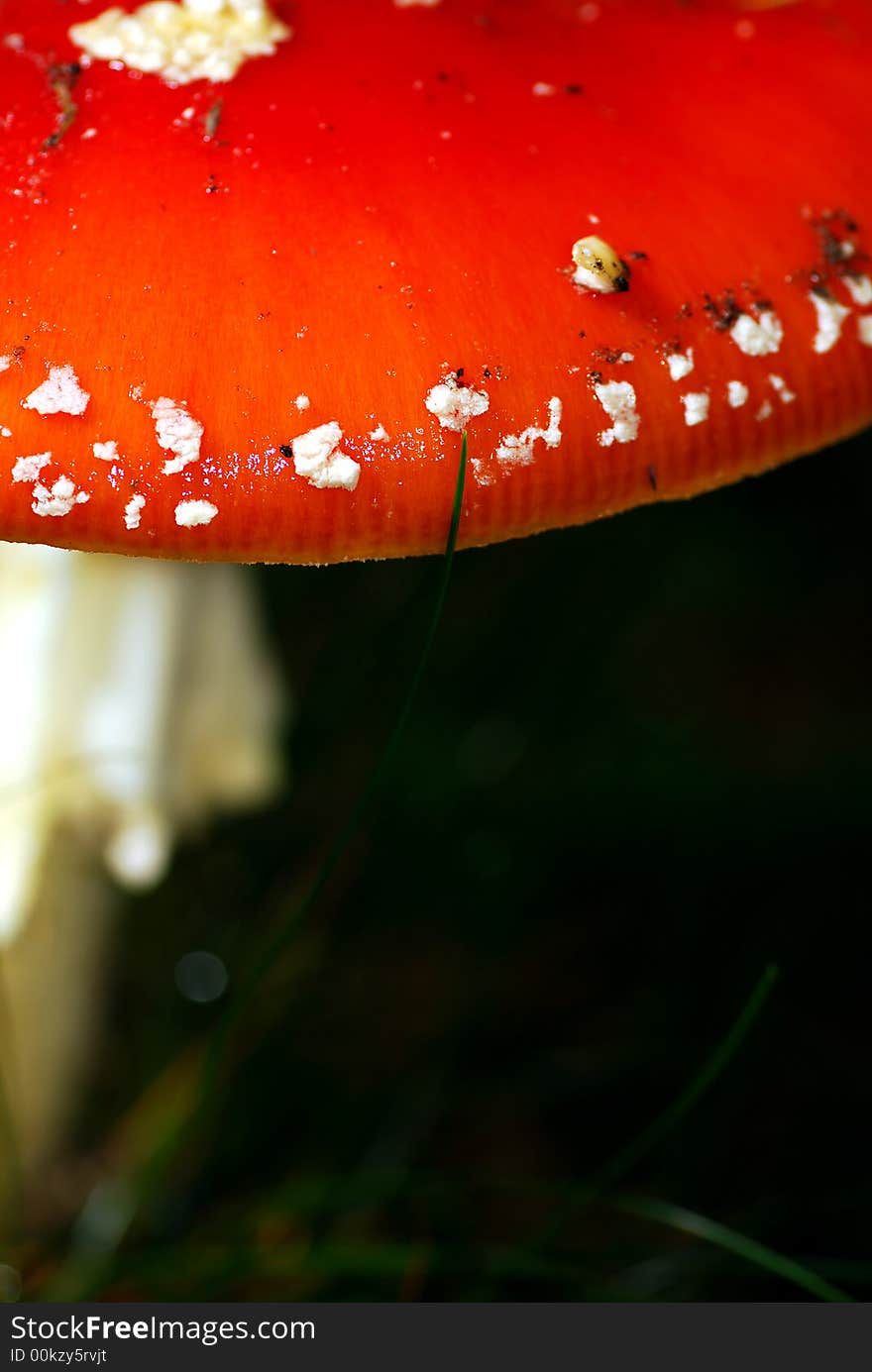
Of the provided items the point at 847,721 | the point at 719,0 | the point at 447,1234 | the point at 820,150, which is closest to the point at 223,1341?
the point at 447,1234

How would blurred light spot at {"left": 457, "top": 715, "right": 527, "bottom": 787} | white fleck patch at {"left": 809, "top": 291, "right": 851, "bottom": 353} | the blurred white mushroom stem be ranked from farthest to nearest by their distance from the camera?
blurred light spot at {"left": 457, "top": 715, "right": 527, "bottom": 787} → the blurred white mushroom stem → white fleck patch at {"left": 809, "top": 291, "right": 851, "bottom": 353}

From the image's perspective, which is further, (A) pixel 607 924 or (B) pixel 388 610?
(B) pixel 388 610

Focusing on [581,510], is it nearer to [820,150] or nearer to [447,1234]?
[820,150]

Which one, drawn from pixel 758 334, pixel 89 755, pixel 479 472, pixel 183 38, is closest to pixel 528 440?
pixel 479 472

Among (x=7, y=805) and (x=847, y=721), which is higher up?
(x=7, y=805)

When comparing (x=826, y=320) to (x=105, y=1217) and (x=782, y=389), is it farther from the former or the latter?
(x=105, y=1217)

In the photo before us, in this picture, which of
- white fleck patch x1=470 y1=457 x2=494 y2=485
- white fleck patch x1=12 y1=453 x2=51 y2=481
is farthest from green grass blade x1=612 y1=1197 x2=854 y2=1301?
white fleck patch x1=12 y1=453 x2=51 y2=481

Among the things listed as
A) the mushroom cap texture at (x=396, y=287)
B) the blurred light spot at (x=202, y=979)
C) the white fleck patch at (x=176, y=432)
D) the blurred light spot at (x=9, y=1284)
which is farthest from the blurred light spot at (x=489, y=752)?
the white fleck patch at (x=176, y=432)

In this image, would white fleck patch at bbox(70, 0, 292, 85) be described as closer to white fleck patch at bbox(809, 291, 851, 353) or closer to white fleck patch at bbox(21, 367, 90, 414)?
white fleck patch at bbox(21, 367, 90, 414)
